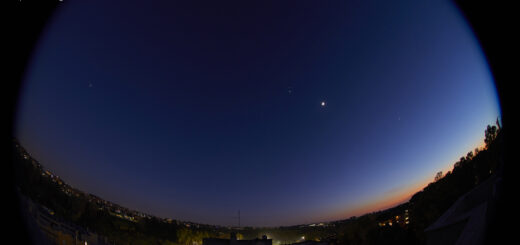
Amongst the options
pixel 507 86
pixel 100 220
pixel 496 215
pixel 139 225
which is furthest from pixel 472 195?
pixel 139 225

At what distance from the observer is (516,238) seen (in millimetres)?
2662

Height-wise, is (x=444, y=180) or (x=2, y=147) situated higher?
(x=2, y=147)

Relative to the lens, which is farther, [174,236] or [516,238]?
[174,236]

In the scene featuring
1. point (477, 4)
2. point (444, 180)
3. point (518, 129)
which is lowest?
point (444, 180)

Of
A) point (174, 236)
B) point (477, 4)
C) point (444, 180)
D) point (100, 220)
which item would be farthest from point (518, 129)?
point (174, 236)

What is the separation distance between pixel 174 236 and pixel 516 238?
6294 centimetres

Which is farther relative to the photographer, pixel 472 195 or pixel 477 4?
pixel 472 195

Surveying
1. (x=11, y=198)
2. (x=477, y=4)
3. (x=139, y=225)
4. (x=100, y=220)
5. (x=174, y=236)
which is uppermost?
(x=477, y=4)

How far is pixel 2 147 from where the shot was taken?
322 cm

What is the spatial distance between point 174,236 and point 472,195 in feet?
199

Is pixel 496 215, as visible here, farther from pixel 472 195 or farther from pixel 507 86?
pixel 472 195

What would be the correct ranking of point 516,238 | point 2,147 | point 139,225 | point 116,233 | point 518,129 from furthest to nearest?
point 139,225 < point 116,233 < point 2,147 < point 518,129 < point 516,238

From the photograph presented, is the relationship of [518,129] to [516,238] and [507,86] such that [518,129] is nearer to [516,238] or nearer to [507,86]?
[507,86]

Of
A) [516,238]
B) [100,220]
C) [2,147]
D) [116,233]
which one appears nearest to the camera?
[516,238]
